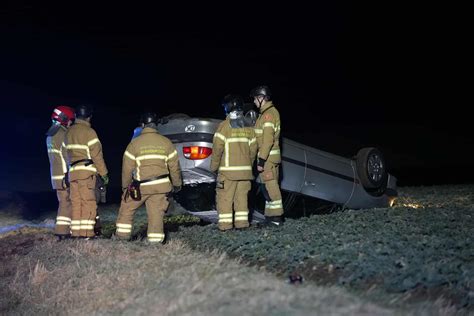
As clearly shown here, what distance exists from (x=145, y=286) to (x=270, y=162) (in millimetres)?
2902

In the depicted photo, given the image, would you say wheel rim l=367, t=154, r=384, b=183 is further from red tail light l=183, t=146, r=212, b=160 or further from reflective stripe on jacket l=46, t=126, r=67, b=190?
reflective stripe on jacket l=46, t=126, r=67, b=190

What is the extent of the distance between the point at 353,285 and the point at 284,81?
32.2 m

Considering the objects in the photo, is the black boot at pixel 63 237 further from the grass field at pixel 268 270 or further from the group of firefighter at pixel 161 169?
the grass field at pixel 268 270

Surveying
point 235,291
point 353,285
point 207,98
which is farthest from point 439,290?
point 207,98

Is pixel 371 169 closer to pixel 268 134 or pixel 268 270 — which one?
pixel 268 134

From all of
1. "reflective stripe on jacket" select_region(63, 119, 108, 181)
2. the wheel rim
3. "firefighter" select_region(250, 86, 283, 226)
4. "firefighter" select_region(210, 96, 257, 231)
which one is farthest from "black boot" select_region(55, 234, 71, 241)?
the wheel rim

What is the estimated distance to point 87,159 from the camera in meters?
8.16

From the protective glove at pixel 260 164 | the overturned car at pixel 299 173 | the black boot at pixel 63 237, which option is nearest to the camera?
the protective glove at pixel 260 164

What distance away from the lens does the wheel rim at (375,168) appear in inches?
378

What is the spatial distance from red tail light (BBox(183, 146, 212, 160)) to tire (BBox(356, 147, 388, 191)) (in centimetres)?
293

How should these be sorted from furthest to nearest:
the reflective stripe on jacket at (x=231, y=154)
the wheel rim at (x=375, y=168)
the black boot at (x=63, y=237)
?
1. the wheel rim at (x=375, y=168)
2. the black boot at (x=63, y=237)
3. the reflective stripe on jacket at (x=231, y=154)

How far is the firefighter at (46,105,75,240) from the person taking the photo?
8.51 metres

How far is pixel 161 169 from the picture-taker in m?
7.53

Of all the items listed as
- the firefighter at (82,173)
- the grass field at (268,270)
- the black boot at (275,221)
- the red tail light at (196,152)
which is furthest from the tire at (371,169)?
the firefighter at (82,173)
